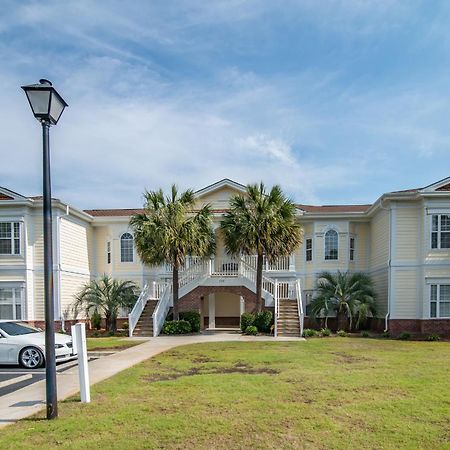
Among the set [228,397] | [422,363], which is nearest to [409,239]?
[422,363]

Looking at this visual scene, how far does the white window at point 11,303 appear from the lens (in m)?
21.1

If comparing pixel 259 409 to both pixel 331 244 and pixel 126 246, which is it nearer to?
pixel 331 244

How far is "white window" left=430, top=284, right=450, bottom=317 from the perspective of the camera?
19.6 meters

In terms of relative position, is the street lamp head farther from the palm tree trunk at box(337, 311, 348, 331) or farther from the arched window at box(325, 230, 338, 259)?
the arched window at box(325, 230, 338, 259)

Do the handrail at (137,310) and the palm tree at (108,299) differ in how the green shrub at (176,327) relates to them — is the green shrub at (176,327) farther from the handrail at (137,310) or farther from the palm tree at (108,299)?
the palm tree at (108,299)

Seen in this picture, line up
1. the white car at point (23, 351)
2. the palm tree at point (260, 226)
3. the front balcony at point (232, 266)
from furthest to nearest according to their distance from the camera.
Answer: the front balcony at point (232, 266), the palm tree at point (260, 226), the white car at point (23, 351)

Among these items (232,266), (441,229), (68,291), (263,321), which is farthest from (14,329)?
(441,229)

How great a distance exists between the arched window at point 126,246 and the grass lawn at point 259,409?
14491 mm

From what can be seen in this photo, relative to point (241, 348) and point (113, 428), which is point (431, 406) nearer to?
point (113, 428)

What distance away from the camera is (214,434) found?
220 inches

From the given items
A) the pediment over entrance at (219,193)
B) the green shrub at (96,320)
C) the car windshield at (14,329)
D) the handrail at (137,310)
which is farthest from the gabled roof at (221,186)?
the car windshield at (14,329)

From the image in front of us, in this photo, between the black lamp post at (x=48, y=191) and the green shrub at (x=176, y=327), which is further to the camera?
the green shrub at (x=176, y=327)

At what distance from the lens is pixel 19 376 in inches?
411

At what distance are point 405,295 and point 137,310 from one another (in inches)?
498
